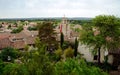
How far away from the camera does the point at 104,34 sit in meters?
42.4

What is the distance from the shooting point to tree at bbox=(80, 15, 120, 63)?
41.9 m

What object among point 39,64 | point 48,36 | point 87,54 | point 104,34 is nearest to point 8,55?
point 48,36

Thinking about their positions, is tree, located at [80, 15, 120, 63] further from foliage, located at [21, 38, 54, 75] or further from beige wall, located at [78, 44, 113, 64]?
foliage, located at [21, 38, 54, 75]

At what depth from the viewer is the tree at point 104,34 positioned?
41.9 meters

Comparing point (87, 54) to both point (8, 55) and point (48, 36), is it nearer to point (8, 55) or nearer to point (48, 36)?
point (48, 36)

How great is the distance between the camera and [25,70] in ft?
48.1

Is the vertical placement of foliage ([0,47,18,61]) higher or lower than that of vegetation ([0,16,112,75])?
lower

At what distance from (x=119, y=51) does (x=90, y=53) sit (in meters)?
5.21

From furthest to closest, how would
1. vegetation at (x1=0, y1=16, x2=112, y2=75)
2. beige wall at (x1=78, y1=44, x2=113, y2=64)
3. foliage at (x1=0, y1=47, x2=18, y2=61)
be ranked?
beige wall at (x1=78, y1=44, x2=113, y2=64)
foliage at (x1=0, y1=47, x2=18, y2=61)
vegetation at (x1=0, y1=16, x2=112, y2=75)

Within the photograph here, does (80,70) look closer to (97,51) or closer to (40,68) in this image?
(40,68)

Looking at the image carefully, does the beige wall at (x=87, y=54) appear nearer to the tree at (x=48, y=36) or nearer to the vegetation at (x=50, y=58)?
the vegetation at (x=50, y=58)

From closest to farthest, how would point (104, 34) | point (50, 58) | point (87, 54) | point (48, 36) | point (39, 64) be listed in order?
point (39, 64) → point (50, 58) → point (104, 34) → point (87, 54) → point (48, 36)

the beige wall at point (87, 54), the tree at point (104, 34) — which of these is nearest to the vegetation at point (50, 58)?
the tree at point (104, 34)

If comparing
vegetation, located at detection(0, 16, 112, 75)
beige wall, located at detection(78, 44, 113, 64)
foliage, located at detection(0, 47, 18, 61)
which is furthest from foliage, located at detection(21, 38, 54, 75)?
beige wall, located at detection(78, 44, 113, 64)
